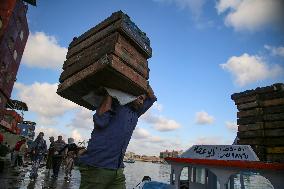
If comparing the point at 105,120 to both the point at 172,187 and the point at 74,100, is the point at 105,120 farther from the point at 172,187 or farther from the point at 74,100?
the point at 172,187

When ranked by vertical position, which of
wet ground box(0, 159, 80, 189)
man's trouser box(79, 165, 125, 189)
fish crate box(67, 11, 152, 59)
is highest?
fish crate box(67, 11, 152, 59)

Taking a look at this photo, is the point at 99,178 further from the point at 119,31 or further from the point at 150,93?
the point at 119,31

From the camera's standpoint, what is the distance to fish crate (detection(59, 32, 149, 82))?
3.35 m

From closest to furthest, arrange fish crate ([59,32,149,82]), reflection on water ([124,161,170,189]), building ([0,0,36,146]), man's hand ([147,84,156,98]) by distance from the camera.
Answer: fish crate ([59,32,149,82]) → man's hand ([147,84,156,98]) → reflection on water ([124,161,170,189]) → building ([0,0,36,146])

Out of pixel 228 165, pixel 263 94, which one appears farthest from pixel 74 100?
pixel 263 94

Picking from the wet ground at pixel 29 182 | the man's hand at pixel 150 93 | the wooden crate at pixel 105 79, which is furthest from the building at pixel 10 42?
the man's hand at pixel 150 93

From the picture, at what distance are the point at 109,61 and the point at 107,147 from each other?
102 cm

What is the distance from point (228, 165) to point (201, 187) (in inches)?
79.9

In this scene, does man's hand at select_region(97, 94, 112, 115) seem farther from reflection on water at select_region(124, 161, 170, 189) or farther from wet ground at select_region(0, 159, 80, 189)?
reflection on water at select_region(124, 161, 170, 189)

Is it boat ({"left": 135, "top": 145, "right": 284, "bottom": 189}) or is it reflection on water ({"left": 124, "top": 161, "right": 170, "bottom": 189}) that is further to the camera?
reflection on water ({"left": 124, "top": 161, "right": 170, "bottom": 189})

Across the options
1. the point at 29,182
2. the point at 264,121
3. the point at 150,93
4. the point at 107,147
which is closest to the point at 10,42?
the point at 29,182

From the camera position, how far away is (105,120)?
294 centimetres

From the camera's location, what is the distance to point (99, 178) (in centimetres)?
281

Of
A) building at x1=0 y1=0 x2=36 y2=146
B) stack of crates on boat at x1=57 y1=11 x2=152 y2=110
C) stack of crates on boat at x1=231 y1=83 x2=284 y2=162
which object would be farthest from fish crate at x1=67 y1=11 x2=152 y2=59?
building at x1=0 y1=0 x2=36 y2=146
